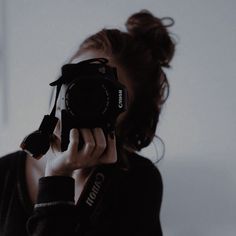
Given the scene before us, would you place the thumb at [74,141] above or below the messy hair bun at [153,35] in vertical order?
below

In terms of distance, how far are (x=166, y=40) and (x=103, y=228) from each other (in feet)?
1.16

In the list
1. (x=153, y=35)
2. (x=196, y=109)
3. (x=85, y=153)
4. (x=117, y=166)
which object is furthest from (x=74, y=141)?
(x=196, y=109)

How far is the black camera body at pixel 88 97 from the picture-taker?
1.65ft

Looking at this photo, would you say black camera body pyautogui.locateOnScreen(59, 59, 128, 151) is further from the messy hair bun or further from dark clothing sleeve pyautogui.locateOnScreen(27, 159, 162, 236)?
the messy hair bun

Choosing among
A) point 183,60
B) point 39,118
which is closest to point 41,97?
point 39,118

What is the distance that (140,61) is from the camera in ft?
2.19

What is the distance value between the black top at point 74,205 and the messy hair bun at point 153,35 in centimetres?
20

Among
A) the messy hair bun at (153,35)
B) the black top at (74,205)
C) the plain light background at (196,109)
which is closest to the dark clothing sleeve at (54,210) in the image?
the black top at (74,205)

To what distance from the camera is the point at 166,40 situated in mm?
691

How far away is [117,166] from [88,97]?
0.19 m

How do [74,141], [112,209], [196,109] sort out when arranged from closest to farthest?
[74,141] → [112,209] → [196,109]

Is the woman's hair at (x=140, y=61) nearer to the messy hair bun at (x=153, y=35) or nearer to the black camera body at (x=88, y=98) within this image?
the messy hair bun at (x=153, y=35)

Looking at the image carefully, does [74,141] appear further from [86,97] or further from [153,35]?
[153,35]

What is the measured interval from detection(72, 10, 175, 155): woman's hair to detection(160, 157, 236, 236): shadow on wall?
21 cm
